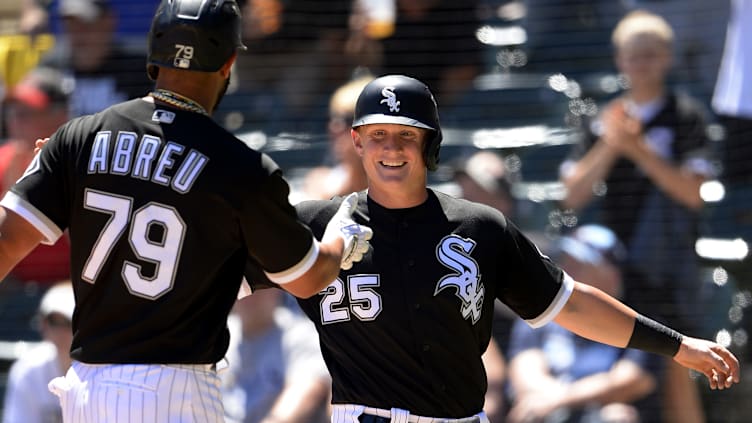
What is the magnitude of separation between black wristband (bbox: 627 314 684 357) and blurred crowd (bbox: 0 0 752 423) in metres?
2.04

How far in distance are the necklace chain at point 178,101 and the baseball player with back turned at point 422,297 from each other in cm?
80

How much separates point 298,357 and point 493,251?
2504 millimetres

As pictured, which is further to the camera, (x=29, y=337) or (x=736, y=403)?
(x=29, y=337)

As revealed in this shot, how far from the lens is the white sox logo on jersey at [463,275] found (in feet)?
12.0

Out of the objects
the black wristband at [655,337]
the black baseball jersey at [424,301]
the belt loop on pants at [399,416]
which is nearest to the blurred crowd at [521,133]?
the black wristband at [655,337]

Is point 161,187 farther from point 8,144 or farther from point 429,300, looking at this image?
point 8,144

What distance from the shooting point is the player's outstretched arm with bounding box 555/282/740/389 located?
3814 millimetres

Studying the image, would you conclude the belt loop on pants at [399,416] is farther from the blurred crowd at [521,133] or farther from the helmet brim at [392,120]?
the blurred crowd at [521,133]

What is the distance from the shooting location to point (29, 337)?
701 centimetres

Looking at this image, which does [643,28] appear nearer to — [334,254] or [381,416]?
[381,416]

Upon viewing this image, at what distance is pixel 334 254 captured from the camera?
319 cm

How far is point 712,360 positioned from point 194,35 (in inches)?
75.8

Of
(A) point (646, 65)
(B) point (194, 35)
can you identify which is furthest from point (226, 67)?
(A) point (646, 65)

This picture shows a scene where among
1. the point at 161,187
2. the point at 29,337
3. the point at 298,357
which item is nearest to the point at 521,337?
the point at 298,357
